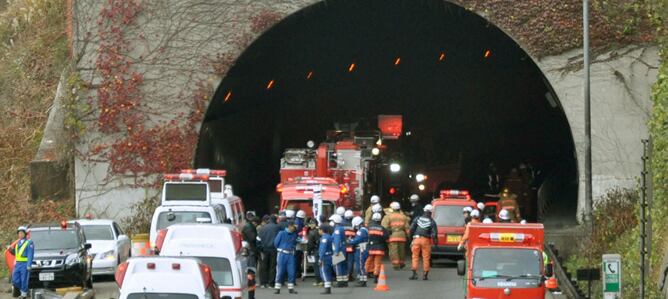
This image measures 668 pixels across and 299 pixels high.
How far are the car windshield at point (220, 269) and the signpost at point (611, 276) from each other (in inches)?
252

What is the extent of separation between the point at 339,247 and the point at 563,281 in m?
5.03

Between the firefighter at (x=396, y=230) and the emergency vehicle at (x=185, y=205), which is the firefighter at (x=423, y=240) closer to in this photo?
the firefighter at (x=396, y=230)

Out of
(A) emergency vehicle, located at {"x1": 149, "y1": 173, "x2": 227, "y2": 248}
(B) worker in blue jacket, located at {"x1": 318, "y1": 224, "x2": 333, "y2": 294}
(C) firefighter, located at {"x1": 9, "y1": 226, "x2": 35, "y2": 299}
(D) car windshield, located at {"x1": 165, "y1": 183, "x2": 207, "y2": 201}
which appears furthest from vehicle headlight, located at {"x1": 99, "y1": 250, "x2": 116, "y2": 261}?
(B) worker in blue jacket, located at {"x1": 318, "y1": 224, "x2": 333, "y2": 294}

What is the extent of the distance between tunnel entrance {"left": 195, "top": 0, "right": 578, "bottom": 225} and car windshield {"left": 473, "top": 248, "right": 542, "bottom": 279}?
680 inches

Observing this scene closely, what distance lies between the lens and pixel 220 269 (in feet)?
75.2

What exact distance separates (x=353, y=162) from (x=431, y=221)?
29.3 feet

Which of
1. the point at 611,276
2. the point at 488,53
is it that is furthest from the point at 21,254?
the point at 488,53

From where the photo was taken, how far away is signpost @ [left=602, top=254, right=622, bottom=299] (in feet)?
69.0

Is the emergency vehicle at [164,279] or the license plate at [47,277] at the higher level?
the emergency vehicle at [164,279]

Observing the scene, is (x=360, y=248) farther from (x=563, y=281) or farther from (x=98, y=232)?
(x=98, y=232)

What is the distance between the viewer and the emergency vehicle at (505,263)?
906 inches

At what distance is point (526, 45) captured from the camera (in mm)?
37594

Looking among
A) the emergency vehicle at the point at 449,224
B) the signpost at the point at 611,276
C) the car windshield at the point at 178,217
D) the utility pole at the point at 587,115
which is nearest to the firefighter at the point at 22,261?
the car windshield at the point at 178,217

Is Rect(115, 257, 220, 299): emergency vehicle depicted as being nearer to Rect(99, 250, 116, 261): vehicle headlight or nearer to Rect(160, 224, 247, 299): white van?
Rect(160, 224, 247, 299): white van
